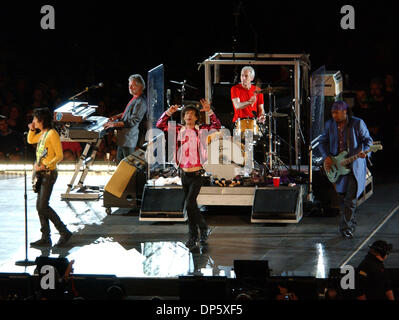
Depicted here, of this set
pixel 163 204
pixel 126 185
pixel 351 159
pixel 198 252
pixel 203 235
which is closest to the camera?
pixel 198 252

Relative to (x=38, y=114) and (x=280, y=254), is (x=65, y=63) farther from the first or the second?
(x=280, y=254)

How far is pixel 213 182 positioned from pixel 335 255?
2.67m

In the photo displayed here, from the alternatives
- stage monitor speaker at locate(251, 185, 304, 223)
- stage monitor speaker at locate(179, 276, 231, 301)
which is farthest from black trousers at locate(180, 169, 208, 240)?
stage monitor speaker at locate(179, 276, 231, 301)

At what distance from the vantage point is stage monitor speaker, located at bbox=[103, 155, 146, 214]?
10.8 meters

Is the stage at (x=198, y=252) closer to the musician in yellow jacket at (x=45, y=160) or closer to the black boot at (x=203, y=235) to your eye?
the black boot at (x=203, y=235)

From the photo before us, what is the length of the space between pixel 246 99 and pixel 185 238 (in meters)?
2.80

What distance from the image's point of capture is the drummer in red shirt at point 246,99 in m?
11.1

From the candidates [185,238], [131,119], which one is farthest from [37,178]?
[131,119]

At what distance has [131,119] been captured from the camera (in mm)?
11359

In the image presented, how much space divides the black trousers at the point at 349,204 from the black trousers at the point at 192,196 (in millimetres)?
1711

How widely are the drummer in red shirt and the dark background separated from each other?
3400mm

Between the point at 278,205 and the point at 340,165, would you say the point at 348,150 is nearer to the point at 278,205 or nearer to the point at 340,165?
the point at 340,165

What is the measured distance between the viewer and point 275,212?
9953 mm

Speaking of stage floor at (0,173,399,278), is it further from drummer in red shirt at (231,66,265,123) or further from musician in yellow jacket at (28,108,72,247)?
drummer in red shirt at (231,66,265,123)
